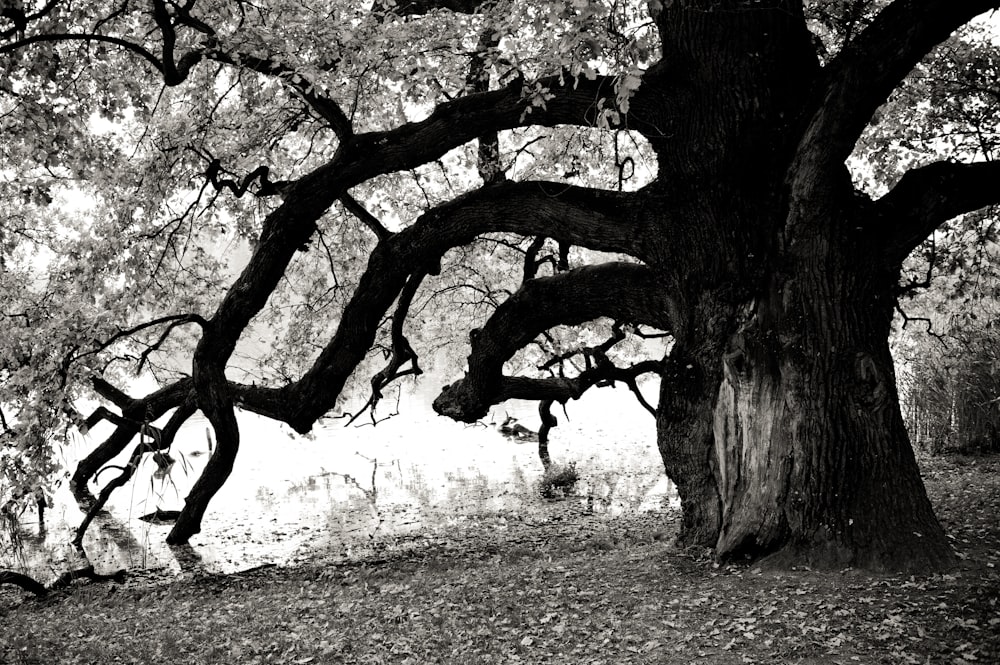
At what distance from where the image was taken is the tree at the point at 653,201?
→ 22.0 ft

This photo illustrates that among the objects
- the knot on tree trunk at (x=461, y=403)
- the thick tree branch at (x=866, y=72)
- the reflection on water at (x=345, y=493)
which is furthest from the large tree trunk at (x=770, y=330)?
the reflection on water at (x=345, y=493)

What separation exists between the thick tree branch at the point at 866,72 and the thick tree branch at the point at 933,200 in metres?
0.82

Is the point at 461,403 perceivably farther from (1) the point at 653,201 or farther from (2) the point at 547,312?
(1) the point at 653,201

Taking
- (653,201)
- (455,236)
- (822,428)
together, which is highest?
(455,236)

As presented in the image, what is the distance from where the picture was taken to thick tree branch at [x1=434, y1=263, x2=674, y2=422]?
28.3 feet

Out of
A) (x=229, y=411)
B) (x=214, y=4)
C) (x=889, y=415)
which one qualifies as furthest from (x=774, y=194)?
(x=229, y=411)

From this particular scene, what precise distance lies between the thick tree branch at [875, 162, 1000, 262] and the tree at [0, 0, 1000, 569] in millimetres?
21

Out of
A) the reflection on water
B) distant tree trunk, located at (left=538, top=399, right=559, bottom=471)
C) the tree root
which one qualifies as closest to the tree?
the tree root

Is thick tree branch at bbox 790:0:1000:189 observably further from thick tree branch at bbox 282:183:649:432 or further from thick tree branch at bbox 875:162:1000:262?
thick tree branch at bbox 282:183:649:432

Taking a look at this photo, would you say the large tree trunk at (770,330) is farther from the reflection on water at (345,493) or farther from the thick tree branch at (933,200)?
the reflection on water at (345,493)

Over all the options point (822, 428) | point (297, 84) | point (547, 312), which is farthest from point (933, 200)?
point (297, 84)

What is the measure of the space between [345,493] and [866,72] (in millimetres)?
13213

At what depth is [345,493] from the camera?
55.4 feet

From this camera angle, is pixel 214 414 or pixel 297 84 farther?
pixel 214 414
